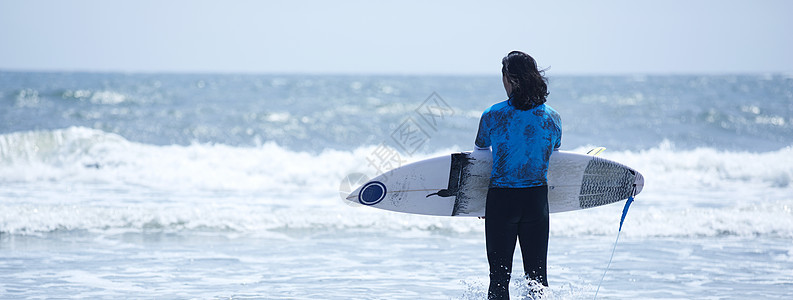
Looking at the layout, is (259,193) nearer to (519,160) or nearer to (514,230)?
(514,230)

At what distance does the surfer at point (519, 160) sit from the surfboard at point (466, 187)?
47 cm

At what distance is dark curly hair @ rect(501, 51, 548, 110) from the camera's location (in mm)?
2830

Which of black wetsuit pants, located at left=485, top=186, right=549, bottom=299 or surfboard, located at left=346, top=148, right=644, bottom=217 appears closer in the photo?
black wetsuit pants, located at left=485, top=186, right=549, bottom=299

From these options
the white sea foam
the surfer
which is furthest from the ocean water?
the surfer

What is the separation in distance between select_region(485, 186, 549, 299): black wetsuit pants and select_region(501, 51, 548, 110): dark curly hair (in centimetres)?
Answer: 35

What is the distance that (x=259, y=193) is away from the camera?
8.96 m

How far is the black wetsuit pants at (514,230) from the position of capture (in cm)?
292

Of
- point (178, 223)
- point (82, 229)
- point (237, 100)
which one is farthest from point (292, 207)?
point (237, 100)

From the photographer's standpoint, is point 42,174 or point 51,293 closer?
point 51,293

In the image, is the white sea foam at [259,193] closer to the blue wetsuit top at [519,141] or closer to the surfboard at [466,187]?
the surfboard at [466,187]

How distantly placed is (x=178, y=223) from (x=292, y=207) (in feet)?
4.51

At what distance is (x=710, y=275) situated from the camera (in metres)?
5.08

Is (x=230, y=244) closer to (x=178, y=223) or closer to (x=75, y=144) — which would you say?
(x=178, y=223)

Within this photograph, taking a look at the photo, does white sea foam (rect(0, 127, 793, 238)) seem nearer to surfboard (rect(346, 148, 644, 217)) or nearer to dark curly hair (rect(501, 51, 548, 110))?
surfboard (rect(346, 148, 644, 217))
